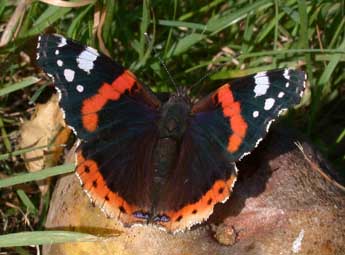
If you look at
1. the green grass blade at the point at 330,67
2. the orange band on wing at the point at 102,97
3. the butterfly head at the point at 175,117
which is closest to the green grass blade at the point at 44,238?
the orange band on wing at the point at 102,97

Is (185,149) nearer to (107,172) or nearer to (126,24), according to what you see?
(107,172)

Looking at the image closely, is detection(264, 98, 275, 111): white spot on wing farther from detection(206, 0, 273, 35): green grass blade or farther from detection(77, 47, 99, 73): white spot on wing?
detection(206, 0, 273, 35): green grass blade

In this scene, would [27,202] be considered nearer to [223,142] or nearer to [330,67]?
[223,142]

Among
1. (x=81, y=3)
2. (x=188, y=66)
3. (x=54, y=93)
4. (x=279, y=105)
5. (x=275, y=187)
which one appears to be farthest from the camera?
(x=188, y=66)

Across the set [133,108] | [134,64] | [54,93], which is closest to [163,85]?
[134,64]

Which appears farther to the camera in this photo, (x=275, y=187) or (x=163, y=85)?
(x=163, y=85)

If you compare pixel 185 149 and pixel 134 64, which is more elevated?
pixel 185 149

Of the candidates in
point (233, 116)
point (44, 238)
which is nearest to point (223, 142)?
point (233, 116)

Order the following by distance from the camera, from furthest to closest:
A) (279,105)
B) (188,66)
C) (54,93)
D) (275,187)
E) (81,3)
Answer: (188,66) < (54,93) < (81,3) < (275,187) < (279,105)
